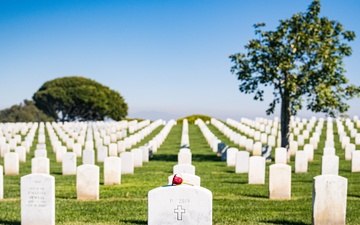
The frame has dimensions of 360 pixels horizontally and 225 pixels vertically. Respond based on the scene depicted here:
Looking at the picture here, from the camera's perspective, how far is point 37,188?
10242mm

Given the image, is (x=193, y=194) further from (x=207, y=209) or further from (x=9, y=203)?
(x=9, y=203)

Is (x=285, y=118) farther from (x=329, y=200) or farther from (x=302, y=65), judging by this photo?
(x=329, y=200)

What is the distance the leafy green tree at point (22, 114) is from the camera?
67.1 m

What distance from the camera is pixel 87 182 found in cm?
1339

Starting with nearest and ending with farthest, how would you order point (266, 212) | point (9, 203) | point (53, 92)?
point (266, 212) < point (9, 203) < point (53, 92)

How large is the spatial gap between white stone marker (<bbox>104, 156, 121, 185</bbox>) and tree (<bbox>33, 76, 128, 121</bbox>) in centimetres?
5724

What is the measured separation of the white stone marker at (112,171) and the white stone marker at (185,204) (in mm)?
8469

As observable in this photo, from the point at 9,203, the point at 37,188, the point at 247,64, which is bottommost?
the point at 9,203

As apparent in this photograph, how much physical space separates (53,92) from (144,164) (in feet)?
173

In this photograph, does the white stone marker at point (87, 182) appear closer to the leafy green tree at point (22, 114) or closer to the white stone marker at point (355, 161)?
the white stone marker at point (355, 161)

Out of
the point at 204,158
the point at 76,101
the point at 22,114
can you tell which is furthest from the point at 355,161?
the point at 76,101

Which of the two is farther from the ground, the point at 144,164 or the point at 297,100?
the point at 297,100

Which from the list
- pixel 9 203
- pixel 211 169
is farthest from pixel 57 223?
pixel 211 169

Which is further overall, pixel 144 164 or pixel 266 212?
pixel 144 164
